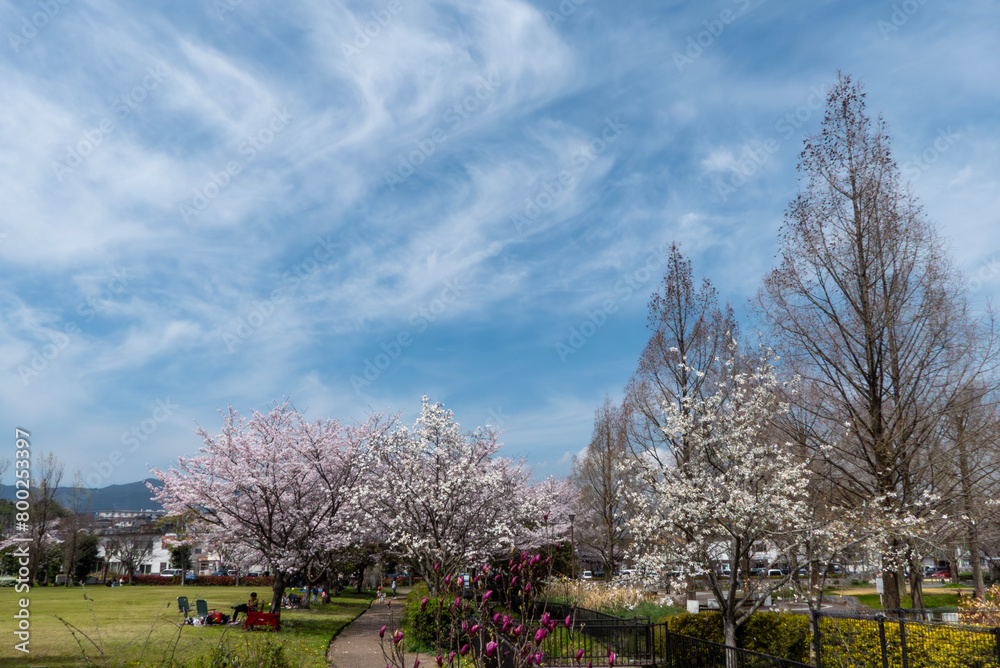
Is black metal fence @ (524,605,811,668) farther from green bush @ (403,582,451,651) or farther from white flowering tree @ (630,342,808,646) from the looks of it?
green bush @ (403,582,451,651)

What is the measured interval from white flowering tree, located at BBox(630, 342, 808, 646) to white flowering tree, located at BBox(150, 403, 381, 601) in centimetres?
1239

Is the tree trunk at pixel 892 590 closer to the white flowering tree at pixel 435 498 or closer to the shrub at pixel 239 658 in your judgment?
the white flowering tree at pixel 435 498

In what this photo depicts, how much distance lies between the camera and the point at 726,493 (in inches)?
550

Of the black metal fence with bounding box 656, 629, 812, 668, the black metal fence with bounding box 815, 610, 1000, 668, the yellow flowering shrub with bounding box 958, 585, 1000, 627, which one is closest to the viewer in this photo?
the black metal fence with bounding box 815, 610, 1000, 668

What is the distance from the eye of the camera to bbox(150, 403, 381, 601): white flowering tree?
21969 mm

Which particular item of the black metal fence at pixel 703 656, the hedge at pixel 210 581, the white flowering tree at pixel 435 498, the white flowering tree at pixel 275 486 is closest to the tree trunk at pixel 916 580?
the black metal fence at pixel 703 656

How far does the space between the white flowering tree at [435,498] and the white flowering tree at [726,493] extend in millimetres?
6189

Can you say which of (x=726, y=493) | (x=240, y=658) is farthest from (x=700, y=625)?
(x=240, y=658)

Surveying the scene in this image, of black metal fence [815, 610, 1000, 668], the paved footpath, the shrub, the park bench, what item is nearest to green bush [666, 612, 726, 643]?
black metal fence [815, 610, 1000, 668]

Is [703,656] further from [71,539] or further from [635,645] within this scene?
[71,539]

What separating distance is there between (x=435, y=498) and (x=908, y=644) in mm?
13758

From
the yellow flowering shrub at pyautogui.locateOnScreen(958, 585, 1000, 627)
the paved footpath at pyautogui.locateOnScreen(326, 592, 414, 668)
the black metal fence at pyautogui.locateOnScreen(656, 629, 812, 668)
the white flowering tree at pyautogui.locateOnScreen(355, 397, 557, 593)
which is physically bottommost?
the paved footpath at pyautogui.locateOnScreen(326, 592, 414, 668)

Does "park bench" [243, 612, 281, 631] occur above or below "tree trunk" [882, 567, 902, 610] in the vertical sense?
below

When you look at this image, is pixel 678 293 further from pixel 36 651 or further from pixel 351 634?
pixel 36 651
